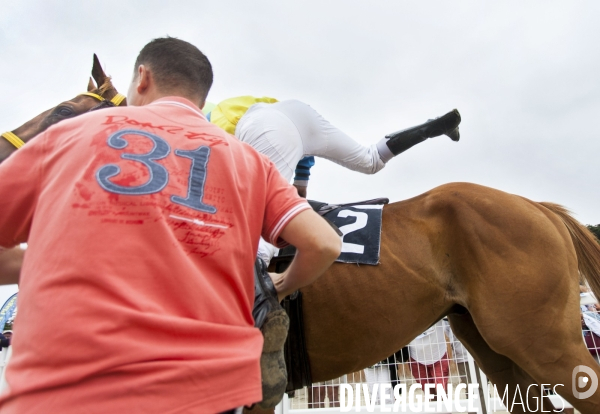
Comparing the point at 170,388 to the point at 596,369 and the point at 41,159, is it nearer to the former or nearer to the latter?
→ the point at 41,159

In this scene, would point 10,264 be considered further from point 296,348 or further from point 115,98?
point 115,98

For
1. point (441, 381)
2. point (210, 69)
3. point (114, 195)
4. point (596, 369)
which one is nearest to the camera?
point (114, 195)

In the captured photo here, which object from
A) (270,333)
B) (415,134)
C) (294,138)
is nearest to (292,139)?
→ (294,138)

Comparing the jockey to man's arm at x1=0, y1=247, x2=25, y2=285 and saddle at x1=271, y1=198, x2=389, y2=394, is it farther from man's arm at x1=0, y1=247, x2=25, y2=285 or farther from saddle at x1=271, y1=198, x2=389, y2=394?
man's arm at x1=0, y1=247, x2=25, y2=285

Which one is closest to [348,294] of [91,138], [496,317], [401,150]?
[496,317]

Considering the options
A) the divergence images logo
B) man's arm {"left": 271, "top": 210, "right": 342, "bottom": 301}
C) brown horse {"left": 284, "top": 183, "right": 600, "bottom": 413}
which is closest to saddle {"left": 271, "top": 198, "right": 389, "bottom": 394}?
brown horse {"left": 284, "top": 183, "right": 600, "bottom": 413}

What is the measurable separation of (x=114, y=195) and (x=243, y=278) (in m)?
0.40

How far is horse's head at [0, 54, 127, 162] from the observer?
2.91 metres

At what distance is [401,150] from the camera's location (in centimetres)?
347

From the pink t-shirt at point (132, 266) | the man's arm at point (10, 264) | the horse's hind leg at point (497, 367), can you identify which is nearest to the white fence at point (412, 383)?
the horse's hind leg at point (497, 367)

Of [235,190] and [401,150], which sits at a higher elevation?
[401,150]

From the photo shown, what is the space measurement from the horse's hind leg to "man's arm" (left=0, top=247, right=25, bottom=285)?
2.81 m

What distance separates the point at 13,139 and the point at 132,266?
8.53 ft

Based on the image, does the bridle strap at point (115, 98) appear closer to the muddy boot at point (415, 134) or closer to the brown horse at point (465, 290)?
the muddy boot at point (415, 134)
